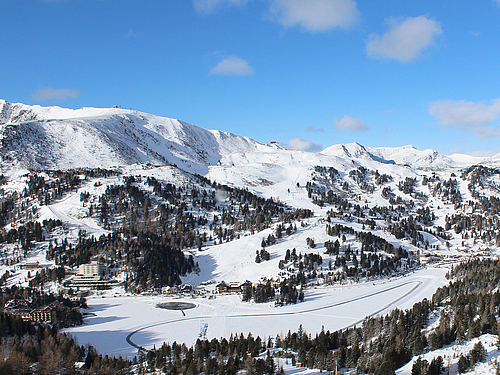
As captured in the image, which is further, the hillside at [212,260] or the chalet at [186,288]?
the chalet at [186,288]

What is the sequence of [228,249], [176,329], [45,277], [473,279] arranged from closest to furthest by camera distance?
1. [176,329]
2. [473,279]
3. [45,277]
4. [228,249]

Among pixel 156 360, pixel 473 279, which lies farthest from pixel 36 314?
pixel 473 279

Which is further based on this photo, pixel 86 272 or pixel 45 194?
pixel 45 194

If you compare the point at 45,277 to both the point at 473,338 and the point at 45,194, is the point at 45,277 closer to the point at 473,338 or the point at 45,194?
the point at 45,194

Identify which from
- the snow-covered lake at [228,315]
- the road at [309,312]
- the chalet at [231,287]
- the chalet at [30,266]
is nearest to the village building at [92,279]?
the snow-covered lake at [228,315]

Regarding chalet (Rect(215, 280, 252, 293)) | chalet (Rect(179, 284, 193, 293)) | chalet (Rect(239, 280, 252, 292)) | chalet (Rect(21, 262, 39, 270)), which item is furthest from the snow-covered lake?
chalet (Rect(21, 262, 39, 270))

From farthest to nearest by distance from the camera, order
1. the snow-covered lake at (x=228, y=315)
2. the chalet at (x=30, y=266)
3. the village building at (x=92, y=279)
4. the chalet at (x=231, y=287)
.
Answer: the chalet at (x=30, y=266) < the chalet at (x=231, y=287) < the village building at (x=92, y=279) < the snow-covered lake at (x=228, y=315)

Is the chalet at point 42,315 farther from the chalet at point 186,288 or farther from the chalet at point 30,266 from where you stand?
the chalet at point 30,266

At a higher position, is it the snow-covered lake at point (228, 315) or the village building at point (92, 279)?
the village building at point (92, 279)

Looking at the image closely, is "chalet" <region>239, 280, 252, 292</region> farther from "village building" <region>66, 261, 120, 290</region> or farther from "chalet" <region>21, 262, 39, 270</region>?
"chalet" <region>21, 262, 39, 270</region>

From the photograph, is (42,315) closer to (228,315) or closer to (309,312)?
(228,315)

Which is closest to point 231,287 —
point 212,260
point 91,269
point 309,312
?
point 212,260
